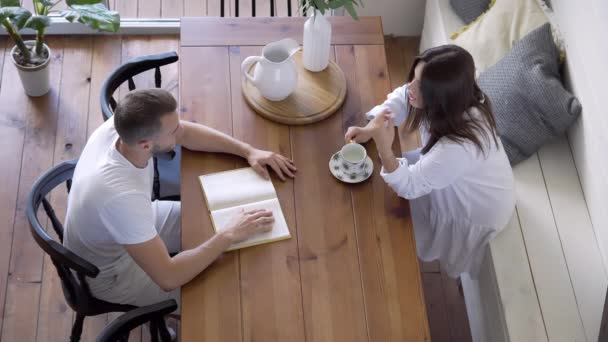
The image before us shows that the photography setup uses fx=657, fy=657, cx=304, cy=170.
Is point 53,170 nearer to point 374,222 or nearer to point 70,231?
point 70,231

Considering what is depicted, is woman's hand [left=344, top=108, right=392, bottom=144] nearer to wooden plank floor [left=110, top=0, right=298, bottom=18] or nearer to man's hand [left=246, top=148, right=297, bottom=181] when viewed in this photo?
man's hand [left=246, top=148, right=297, bottom=181]

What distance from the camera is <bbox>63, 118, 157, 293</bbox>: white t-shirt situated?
1.79 metres

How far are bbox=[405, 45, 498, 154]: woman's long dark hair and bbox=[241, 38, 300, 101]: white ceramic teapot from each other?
404 millimetres

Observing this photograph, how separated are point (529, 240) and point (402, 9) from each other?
63.2 inches

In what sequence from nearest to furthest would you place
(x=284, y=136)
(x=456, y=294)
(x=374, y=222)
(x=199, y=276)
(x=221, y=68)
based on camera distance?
1. (x=199, y=276)
2. (x=374, y=222)
3. (x=284, y=136)
4. (x=221, y=68)
5. (x=456, y=294)

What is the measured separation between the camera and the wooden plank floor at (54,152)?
254 centimetres

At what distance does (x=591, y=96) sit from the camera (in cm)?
225

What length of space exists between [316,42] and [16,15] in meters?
1.32

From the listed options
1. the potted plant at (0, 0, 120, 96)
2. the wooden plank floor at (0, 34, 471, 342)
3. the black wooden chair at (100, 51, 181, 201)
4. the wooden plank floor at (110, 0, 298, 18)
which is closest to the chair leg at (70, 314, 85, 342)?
the wooden plank floor at (0, 34, 471, 342)

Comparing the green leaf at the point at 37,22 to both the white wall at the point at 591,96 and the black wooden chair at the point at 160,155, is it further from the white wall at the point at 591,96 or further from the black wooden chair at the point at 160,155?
the white wall at the point at 591,96

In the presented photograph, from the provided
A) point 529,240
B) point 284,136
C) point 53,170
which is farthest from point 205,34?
point 529,240

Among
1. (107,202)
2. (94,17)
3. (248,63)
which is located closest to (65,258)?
(107,202)

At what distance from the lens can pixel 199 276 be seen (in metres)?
1.79

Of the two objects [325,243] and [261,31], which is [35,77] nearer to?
[261,31]
